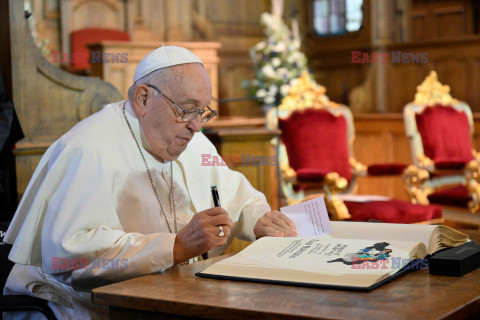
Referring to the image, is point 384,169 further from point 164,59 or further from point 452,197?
point 164,59

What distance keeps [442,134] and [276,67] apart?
2.52 metres

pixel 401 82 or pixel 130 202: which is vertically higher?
pixel 401 82

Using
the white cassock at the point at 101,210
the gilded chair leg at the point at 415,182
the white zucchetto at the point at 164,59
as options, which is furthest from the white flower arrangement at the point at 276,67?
the white zucchetto at the point at 164,59

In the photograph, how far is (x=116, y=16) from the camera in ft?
30.5

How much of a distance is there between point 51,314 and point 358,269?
3.35 feet

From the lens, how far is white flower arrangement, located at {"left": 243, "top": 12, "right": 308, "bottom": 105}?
27.3ft

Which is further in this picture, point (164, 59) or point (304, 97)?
point (304, 97)

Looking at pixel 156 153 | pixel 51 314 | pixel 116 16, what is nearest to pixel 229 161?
pixel 156 153

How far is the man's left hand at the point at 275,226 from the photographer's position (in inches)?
93.5

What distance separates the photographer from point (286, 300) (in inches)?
64.1

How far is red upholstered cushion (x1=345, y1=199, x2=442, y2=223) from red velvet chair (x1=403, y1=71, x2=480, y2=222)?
88cm

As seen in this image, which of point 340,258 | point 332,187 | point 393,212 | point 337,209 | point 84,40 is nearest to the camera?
point 340,258

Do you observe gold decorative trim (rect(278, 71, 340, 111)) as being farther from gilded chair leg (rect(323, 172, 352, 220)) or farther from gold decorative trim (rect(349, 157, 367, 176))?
gilded chair leg (rect(323, 172, 352, 220))

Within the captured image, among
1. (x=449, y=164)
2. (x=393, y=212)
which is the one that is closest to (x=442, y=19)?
(x=449, y=164)
